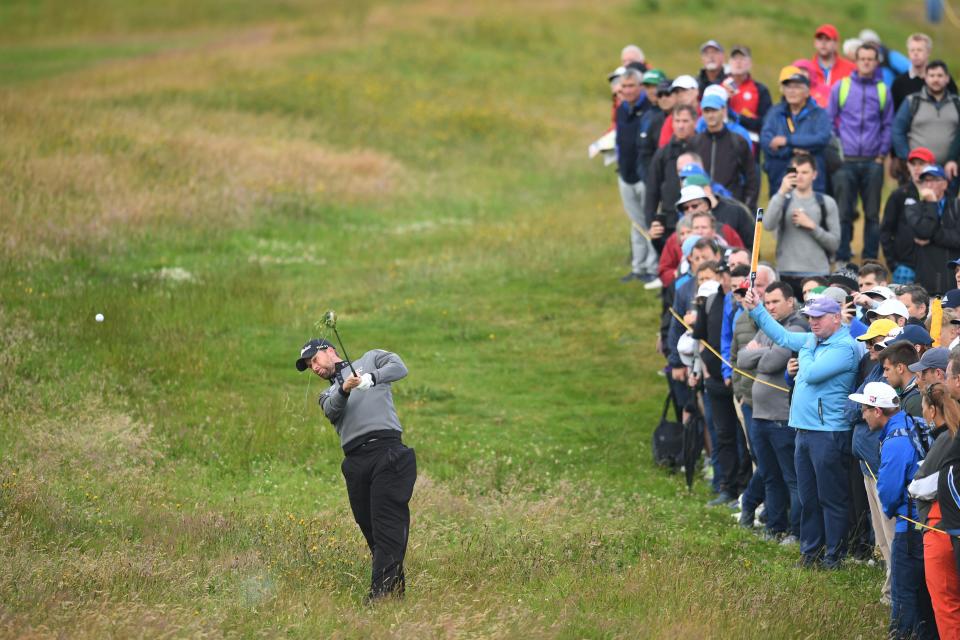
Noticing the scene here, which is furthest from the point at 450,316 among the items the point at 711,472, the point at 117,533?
the point at 117,533

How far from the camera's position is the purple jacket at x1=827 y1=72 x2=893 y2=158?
64.2ft

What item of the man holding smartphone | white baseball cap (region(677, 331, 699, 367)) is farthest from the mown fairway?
the man holding smartphone

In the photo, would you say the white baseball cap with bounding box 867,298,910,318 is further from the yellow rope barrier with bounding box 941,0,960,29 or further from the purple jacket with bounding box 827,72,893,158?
the yellow rope barrier with bounding box 941,0,960,29

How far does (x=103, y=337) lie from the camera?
2000 centimetres

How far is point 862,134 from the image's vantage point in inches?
774

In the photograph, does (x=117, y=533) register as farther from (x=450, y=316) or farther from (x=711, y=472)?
(x=450, y=316)

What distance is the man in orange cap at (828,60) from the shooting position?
21.8m

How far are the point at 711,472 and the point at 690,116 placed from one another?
5015mm

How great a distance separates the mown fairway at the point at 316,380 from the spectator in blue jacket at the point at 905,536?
53cm

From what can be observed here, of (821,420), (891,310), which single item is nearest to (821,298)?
(891,310)

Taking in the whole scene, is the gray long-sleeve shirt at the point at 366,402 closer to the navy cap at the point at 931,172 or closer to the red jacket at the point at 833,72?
the navy cap at the point at 931,172

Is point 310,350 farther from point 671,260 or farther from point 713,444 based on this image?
point 671,260

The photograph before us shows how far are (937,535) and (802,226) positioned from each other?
22.8 feet

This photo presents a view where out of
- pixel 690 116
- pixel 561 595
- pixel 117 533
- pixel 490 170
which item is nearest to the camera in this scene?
pixel 561 595
